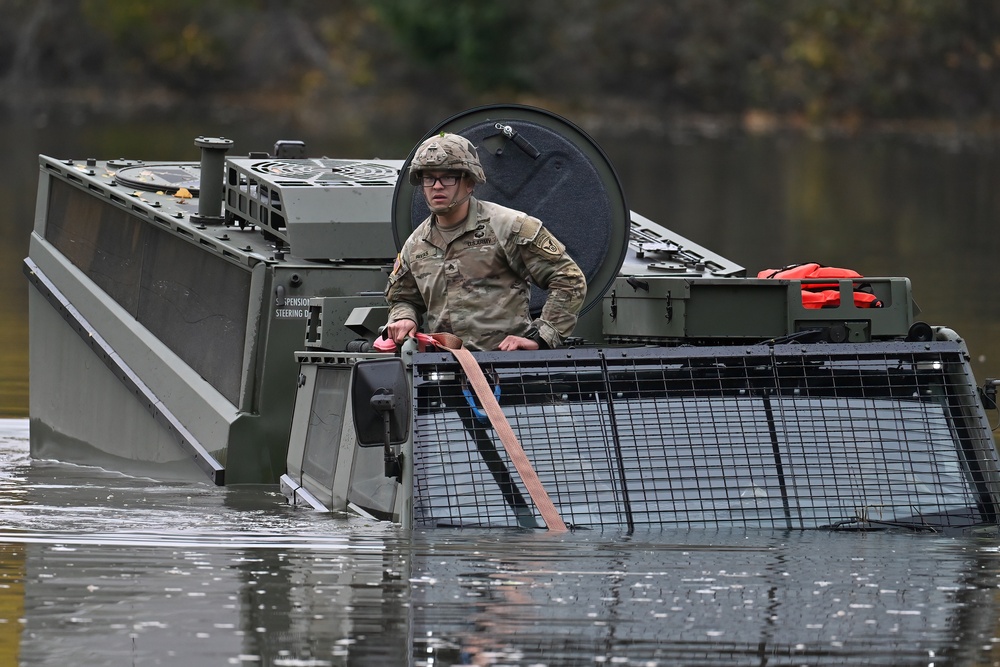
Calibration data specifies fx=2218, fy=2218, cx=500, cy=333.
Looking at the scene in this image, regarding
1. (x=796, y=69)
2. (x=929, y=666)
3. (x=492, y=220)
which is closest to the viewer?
(x=929, y=666)

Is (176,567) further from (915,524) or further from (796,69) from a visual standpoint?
(796,69)

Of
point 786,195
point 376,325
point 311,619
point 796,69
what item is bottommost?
point 311,619

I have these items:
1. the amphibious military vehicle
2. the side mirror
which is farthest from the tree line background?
the side mirror

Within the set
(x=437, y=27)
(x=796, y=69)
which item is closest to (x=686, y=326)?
(x=796, y=69)

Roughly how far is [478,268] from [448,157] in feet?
1.57

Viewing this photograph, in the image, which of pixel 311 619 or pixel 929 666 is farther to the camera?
pixel 311 619

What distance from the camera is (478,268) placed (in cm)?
884

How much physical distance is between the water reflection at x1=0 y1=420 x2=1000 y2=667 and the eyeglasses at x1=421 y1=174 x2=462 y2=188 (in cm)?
138

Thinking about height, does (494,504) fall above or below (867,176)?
below

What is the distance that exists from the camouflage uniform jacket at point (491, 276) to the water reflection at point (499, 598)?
91cm

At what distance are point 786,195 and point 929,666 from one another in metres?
28.5

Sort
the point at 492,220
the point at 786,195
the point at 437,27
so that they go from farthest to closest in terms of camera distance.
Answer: the point at 437,27 → the point at 786,195 → the point at 492,220

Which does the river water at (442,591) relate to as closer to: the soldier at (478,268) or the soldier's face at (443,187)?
the soldier at (478,268)

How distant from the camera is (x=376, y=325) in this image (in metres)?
9.42
